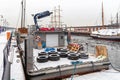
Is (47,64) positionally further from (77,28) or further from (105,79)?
(77,28)

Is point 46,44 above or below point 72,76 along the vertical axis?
above

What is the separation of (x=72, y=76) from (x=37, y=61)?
225 centimetres

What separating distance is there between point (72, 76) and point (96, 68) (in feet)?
6.07

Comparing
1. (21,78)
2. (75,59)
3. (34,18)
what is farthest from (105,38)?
(21,78)

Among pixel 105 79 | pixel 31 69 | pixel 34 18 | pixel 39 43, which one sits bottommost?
pixel 105 79

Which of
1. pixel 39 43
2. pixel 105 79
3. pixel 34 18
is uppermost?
pixel 34 18

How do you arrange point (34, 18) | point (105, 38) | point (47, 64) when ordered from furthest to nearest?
point (105, 38) < point (34, 18) < point (47, 64)

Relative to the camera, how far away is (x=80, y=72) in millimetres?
8922

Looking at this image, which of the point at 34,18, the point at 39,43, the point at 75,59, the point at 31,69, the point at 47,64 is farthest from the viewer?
the point at 34,18

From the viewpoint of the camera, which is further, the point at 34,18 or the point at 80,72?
the point at 34,18

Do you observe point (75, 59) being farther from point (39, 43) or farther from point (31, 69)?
point (39, 43)

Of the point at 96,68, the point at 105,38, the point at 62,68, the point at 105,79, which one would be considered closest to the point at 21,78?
the point at 62,68

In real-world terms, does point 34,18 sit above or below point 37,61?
above

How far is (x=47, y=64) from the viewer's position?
29.8ft
